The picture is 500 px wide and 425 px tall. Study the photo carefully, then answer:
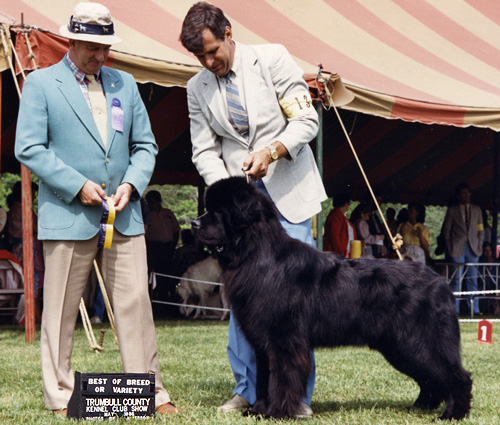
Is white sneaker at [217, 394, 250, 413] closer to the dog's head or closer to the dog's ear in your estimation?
the dog's head

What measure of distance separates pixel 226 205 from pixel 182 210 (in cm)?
2833

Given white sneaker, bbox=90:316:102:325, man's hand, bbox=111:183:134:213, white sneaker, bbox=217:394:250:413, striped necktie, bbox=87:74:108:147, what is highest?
striped necktie, bbox=87:74:108:147

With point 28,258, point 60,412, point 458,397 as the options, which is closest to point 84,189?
point 60,412

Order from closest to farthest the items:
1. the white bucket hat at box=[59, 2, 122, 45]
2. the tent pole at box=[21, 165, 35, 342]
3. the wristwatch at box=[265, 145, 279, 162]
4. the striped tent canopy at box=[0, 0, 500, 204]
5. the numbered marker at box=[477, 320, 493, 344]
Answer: the white bucket hat at box=[59, 2, 122, 45]
the wristwatch at box=[265, 145, 279, 162]
the tent pole at box=[21, 165, 35, 342]
the striped tent canopy at box=[0, 0, 500, 204]
the numbered marker at box=[477, 320, 493, 344]

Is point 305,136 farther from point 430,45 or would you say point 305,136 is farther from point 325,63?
point 430,45

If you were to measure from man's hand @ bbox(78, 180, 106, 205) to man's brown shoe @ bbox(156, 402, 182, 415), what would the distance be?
3.47 ft

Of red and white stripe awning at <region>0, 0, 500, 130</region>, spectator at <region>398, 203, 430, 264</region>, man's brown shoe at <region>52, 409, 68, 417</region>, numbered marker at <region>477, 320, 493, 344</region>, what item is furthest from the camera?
spectator at <region>398, 203, 430, 264</region>

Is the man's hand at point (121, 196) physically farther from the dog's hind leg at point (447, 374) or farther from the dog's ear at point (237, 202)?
the dog's hind leg at point (447, 374)

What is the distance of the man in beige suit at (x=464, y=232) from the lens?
11.5m

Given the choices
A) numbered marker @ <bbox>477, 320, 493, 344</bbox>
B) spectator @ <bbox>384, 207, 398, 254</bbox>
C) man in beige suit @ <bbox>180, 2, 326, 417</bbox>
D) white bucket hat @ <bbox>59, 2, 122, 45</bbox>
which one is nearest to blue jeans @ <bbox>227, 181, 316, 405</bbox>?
man in beige suit @ <bbox>180, 2, 326, 417</bbox>

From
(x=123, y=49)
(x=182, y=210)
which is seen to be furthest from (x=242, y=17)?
(x=182, y=210)

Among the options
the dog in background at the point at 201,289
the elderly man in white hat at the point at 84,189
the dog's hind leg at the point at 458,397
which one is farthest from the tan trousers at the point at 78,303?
the dog in background at the point at 201,289

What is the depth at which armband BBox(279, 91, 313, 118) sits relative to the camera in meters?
3.76

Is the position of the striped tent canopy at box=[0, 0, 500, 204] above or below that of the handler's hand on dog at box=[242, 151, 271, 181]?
above
